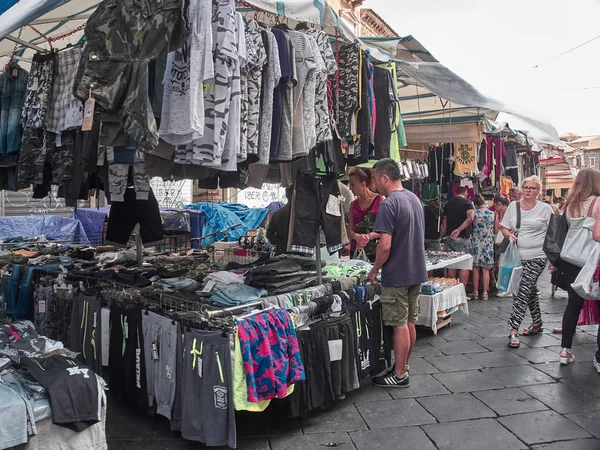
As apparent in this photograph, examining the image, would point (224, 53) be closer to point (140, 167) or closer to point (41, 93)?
point (140, 167)

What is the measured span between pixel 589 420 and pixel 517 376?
0.94 m

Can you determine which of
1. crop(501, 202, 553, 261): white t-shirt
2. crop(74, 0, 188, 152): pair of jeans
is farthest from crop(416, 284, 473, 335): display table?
crop(74, 0, 188, 152): pair of jeans

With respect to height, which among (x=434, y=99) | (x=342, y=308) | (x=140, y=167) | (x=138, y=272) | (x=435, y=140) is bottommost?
(x=342, y=308)

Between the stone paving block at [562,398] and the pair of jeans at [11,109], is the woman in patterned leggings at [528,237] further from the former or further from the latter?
the pair of jeans at [11,109]

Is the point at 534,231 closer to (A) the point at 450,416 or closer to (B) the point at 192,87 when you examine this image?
(A) the point at 450,416

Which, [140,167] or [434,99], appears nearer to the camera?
[140,167]

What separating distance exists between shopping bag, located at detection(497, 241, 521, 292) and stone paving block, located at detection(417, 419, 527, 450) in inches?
89.6

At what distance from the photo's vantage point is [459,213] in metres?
8.19

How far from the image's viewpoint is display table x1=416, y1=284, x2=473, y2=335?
571 centimetres

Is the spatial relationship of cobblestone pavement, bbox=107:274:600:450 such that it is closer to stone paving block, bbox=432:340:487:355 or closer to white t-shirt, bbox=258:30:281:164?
stone paving block, bbox=432:340:487:355

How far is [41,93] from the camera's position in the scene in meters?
3.75

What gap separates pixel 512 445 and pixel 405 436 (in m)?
0.72

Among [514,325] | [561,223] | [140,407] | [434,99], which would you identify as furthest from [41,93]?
[434,99]

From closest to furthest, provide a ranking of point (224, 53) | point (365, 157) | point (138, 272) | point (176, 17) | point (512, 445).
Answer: point (176, 17) < point (224, 53) < point (512, 445) < point (365, 157) < point (138, 272)
